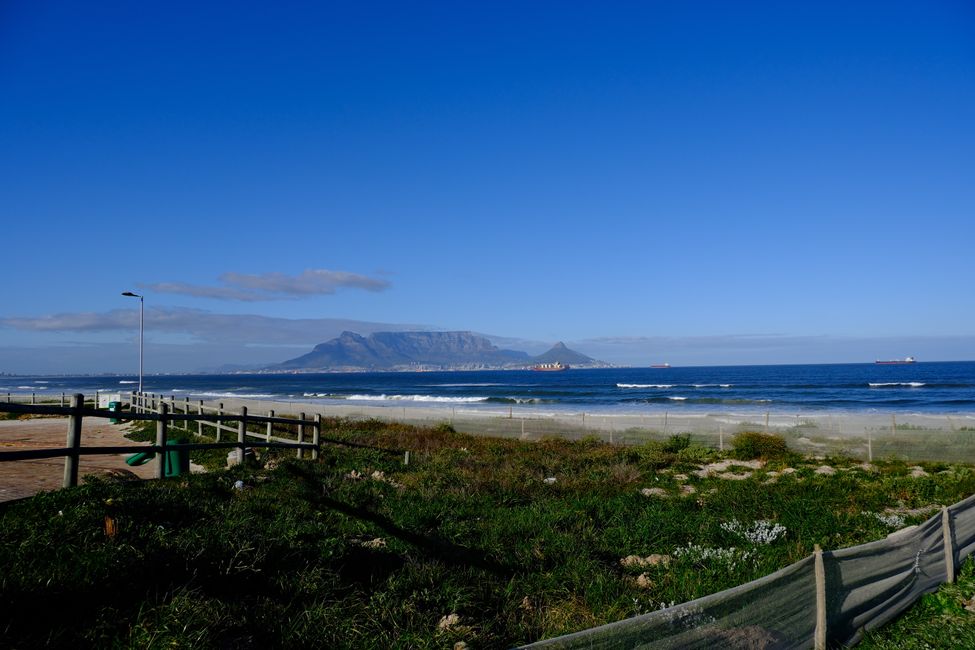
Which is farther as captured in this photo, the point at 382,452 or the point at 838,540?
the point at 382,452

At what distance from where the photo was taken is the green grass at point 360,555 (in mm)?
4422

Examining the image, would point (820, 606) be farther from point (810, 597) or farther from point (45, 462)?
point (45, 462)

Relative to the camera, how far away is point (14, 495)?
853 centimetres

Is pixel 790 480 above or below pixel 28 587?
below

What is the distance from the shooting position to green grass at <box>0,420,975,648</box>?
4422 millimetres

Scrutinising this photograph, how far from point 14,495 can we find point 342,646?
6.64 metres

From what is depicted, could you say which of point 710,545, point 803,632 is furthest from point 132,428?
point 803,632

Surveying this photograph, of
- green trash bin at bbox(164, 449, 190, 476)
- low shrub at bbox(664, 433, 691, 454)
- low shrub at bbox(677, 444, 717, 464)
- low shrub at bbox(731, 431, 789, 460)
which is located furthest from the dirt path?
low shrub at bbox(731, 431, 789, 460)

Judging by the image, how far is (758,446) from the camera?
21656mm

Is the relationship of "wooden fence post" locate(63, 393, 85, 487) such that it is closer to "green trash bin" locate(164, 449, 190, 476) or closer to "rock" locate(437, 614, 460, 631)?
"green trash bin" locate(164, 449, 190, 476)

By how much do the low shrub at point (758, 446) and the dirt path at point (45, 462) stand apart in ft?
56.4

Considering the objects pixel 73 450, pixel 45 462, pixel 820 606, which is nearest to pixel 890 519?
pixel 820 606

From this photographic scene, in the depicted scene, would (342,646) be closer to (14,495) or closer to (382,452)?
(14,495)

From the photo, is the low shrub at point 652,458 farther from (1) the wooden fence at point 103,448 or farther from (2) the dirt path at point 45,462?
(2) the dirt path at point 45,462
